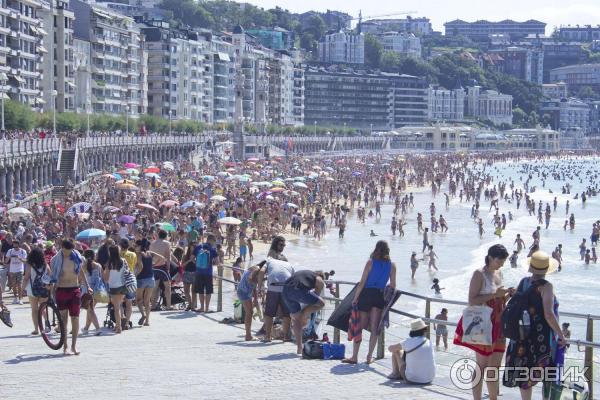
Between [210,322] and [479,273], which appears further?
[210,322]

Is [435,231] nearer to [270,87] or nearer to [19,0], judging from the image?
[19,0]

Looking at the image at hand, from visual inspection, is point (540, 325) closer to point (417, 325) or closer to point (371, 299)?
point (417, 325)

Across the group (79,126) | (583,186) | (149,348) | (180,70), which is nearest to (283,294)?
(149,348)

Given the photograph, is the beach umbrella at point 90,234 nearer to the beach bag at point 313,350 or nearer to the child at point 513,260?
the beach bag at point 313,350

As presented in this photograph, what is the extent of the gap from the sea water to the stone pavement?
544 cm

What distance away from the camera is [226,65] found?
128375 mm

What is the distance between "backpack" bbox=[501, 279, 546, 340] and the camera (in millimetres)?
8016

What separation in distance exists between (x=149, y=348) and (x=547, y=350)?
15.2 ft

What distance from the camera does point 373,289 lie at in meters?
10.3

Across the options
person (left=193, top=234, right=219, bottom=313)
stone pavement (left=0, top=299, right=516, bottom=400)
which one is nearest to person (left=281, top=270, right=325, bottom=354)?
stone pavement (left=0, top=299, right=516, bottom=400)

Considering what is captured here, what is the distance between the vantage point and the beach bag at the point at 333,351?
10.7 m

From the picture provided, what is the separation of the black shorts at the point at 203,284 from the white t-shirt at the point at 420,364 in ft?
17.3

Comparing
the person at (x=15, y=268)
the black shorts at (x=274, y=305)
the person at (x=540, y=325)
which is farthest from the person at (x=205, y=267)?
the person at (x=540, y=325)

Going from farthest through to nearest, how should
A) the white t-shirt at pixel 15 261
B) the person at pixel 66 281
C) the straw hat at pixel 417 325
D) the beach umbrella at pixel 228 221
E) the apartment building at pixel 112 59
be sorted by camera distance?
1. the apartment building at pixel 112 59
2. the beach umbrella at pixel 228 221
3. the white t-shirt at pixel 15 261
4. the person at pixel 66 281
5. the straw hat at pixel 417 325
